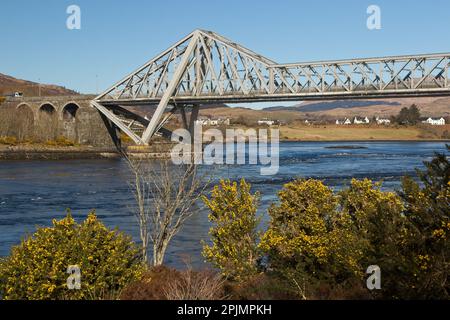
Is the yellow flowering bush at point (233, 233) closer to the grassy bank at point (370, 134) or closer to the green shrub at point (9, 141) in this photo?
the green shrub at point (9, 141)

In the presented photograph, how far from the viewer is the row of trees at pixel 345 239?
1041cm

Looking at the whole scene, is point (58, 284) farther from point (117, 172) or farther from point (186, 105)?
point (186, 105)

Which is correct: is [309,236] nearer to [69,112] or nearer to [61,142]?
[61,142]

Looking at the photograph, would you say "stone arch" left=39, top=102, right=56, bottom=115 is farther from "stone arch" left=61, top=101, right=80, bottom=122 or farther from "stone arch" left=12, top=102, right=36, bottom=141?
"stone arch" left=12, top=102, right=36, bottom=141

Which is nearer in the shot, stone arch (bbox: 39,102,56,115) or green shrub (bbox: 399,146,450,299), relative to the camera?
green shrub (bbox: 399,146,450,299)

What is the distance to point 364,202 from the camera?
15.2m

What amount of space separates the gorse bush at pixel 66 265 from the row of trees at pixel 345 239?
2783 millimetres

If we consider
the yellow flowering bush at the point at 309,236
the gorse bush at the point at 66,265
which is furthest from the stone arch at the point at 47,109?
the gorse bush at the point at 66,265

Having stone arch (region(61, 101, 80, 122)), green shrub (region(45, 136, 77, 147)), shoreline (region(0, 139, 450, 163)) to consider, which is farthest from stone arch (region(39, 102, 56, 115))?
shoreline (region(0, 139, 450, 163))

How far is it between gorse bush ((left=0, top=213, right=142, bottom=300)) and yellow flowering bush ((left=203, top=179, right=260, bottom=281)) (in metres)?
2.92

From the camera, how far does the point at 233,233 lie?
15211 mm

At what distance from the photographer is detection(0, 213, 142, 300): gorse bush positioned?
1108 centimetres
